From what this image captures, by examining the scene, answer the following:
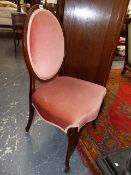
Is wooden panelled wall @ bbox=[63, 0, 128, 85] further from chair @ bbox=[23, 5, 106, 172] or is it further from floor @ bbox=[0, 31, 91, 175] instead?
floor @ bbox=[0, 31, 91, 175]

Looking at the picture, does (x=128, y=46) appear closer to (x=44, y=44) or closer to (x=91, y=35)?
(x=91, y=35)

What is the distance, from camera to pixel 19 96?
2.19 m

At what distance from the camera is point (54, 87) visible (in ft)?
4.62

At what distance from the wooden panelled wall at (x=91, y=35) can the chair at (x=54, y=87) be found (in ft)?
0.45

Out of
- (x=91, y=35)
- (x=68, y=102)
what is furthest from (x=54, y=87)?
(x=91, y=35)

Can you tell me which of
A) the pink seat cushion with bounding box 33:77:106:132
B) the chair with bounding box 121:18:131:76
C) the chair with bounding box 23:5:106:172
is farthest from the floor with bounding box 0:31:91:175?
the chair with bounding box 121:18:131:76

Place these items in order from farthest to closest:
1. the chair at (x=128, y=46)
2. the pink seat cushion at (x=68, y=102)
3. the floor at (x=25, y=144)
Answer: the chair at (x=128, y=46) < the floor at (x=25, y=144) < the pink seat cushion at (x=68, y=102)

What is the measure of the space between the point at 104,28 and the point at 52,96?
2.08 ft

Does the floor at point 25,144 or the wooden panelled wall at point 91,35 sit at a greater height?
the wooden panelled wall at point 91,35

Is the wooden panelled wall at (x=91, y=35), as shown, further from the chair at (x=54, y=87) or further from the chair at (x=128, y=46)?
the chair at (x=128, y=46)

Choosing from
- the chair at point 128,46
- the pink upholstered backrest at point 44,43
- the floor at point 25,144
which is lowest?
the floor at point 25,144

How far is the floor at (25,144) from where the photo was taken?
1.34 meters

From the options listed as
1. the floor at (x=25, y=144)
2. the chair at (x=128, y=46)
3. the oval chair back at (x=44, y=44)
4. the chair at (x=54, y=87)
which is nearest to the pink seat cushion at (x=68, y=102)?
the chair at (x=54, y=87)

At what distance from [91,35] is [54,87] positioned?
0.51 metres
